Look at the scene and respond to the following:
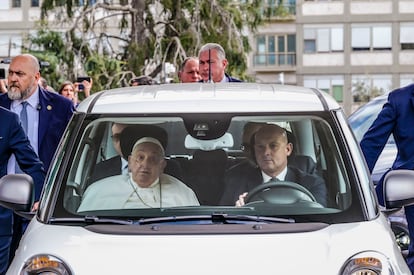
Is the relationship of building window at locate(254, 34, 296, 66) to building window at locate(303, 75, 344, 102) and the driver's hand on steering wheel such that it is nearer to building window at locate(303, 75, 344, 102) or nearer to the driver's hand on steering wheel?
building window at locate(303, 75, 344, 102)

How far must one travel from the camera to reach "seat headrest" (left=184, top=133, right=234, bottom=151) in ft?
17.4

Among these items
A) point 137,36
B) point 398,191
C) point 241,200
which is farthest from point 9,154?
point 137,36

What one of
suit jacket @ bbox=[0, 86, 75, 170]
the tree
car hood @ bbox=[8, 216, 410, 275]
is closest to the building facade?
the tree

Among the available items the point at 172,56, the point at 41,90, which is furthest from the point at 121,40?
the point at 41,90

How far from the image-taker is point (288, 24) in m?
67.9

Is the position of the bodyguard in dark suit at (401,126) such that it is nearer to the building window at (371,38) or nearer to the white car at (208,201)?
the white car at (208,201)

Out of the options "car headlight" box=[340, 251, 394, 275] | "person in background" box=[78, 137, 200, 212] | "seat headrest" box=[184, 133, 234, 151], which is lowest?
"car headlight" box=[340, 251, 394, 275]

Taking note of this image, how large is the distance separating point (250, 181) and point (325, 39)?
62564mm

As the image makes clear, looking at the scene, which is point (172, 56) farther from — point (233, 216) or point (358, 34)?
point (358, 34)

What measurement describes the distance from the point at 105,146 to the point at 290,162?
100 centimetres

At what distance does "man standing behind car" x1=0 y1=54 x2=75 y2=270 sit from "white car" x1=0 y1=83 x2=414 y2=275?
2288 mm

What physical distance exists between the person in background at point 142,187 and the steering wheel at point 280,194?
0.28 metres

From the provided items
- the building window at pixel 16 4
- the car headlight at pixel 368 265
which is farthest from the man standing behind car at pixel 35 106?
the building window at pixel 16 4

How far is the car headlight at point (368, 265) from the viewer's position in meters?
4.18
